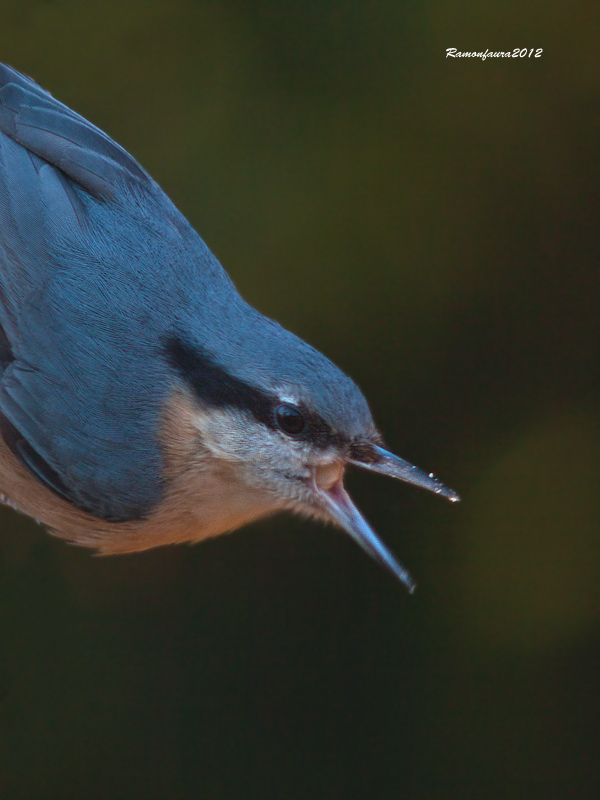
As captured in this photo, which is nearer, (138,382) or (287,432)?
(287,432)

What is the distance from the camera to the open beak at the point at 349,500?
1382 mm

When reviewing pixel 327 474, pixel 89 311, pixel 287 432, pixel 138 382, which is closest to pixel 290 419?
pixel 287 432

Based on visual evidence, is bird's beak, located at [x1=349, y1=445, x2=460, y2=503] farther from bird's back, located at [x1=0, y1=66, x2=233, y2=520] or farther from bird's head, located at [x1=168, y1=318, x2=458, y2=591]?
bird's back, located at [x1=0, y1=66, x2=233, y2=520]

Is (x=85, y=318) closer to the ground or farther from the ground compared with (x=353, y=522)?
farther from the ground

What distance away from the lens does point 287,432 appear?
4.57ft

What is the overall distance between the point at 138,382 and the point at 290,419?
31 centimetres

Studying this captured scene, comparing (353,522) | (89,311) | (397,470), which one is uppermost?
(89,311)

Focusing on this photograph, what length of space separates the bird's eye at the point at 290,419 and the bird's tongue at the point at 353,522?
0.42 feet

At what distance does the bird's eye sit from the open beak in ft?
0.33

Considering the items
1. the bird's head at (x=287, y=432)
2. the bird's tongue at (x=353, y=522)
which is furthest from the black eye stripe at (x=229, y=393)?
the bird's tongue at (x=353, y=522)

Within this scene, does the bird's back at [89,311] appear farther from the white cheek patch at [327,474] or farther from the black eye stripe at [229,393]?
the white cheek patch at [327,474]

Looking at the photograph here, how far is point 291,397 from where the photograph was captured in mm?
1327

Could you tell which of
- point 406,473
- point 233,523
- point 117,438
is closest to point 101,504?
point 117,438

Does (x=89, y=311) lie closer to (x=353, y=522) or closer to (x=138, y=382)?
(x=138, y=382)
